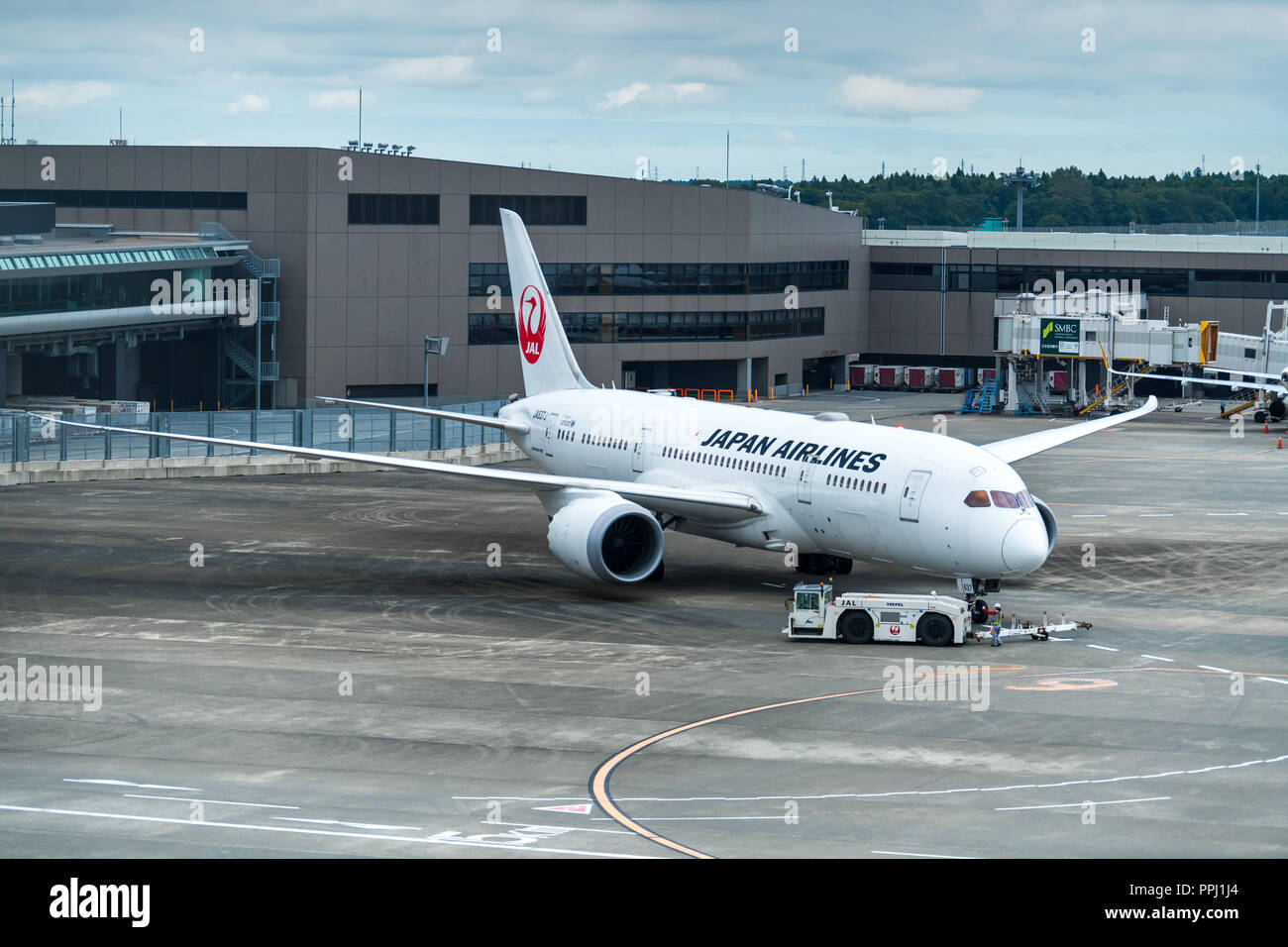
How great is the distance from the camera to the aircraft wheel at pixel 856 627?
135 ft

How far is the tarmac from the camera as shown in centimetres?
2577

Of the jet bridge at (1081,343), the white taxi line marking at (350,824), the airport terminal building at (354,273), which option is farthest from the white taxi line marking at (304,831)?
the jet bridge at (1081,343)

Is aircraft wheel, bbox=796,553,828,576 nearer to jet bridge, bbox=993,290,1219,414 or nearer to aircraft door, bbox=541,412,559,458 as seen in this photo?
aircraft door, bbox=541,412,559,458

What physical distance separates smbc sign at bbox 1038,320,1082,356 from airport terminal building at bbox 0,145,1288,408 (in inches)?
711

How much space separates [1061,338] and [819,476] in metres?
73.5

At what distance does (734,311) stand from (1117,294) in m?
29.6

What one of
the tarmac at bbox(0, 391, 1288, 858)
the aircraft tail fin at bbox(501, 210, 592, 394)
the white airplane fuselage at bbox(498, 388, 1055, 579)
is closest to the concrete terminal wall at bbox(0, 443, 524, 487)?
the tarmac at bbox(0, 391, 1288, 858)

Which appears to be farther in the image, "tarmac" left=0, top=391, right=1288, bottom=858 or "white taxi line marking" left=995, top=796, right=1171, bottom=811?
"white taxi line marking" left=995, top=796, right=1171, bottom=811

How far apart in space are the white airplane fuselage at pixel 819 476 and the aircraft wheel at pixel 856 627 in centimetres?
264

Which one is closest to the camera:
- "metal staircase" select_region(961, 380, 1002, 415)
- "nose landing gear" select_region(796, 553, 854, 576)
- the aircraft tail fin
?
"nose landing gear" select_region(796, 553, 854, 576)

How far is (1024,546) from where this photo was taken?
4125 centimetres

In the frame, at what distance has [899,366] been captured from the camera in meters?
133

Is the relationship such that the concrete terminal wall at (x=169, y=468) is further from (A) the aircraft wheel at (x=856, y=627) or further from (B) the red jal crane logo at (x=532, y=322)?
(A) the aircraft wheel at (x=856, y=627)
